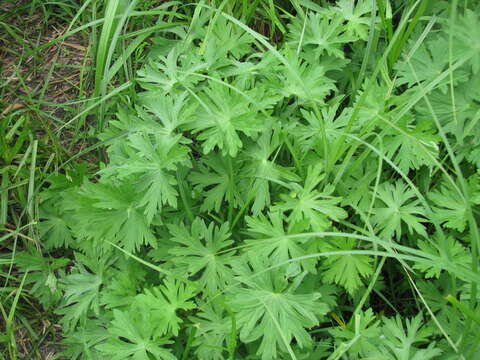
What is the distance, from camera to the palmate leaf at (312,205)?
1.84 meters

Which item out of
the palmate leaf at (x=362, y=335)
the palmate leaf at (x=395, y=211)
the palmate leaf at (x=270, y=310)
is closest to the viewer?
the palmate leaf at (x=270, y=310)

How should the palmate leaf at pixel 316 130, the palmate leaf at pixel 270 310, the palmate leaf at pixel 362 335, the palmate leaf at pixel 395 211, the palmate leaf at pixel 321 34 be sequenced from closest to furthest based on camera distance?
the palmate leaf at pixel 270 310 → the palmate leaf at pixel 362 335 → the palmate leaf at pixel 395 211 → the palmate leaf at pixel 316 130 → the palmate leaf at pixel 321 34

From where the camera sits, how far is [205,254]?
76.9 inches

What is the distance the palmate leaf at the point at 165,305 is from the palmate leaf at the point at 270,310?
6.8 inches

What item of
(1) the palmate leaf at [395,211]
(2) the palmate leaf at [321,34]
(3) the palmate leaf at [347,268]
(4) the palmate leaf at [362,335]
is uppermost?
(2) the palmate leaf at [321,34]

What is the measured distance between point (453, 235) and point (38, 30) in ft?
7.56

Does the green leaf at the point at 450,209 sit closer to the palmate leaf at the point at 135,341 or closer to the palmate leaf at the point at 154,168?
the palmate leaf at the point at 154,168

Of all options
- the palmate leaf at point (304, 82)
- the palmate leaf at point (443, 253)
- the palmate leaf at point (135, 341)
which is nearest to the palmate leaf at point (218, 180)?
the palmate leaf at point (304, 82)

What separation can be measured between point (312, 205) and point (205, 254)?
0.45 m

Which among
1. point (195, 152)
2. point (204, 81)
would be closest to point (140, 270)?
point (195, 152)

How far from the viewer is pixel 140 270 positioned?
6.71ft

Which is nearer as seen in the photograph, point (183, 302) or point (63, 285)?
point (183, 302)

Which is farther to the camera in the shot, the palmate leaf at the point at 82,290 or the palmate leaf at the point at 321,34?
the palmate leaf at the point at 321,34

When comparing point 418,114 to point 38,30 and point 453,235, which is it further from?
point 38,30
